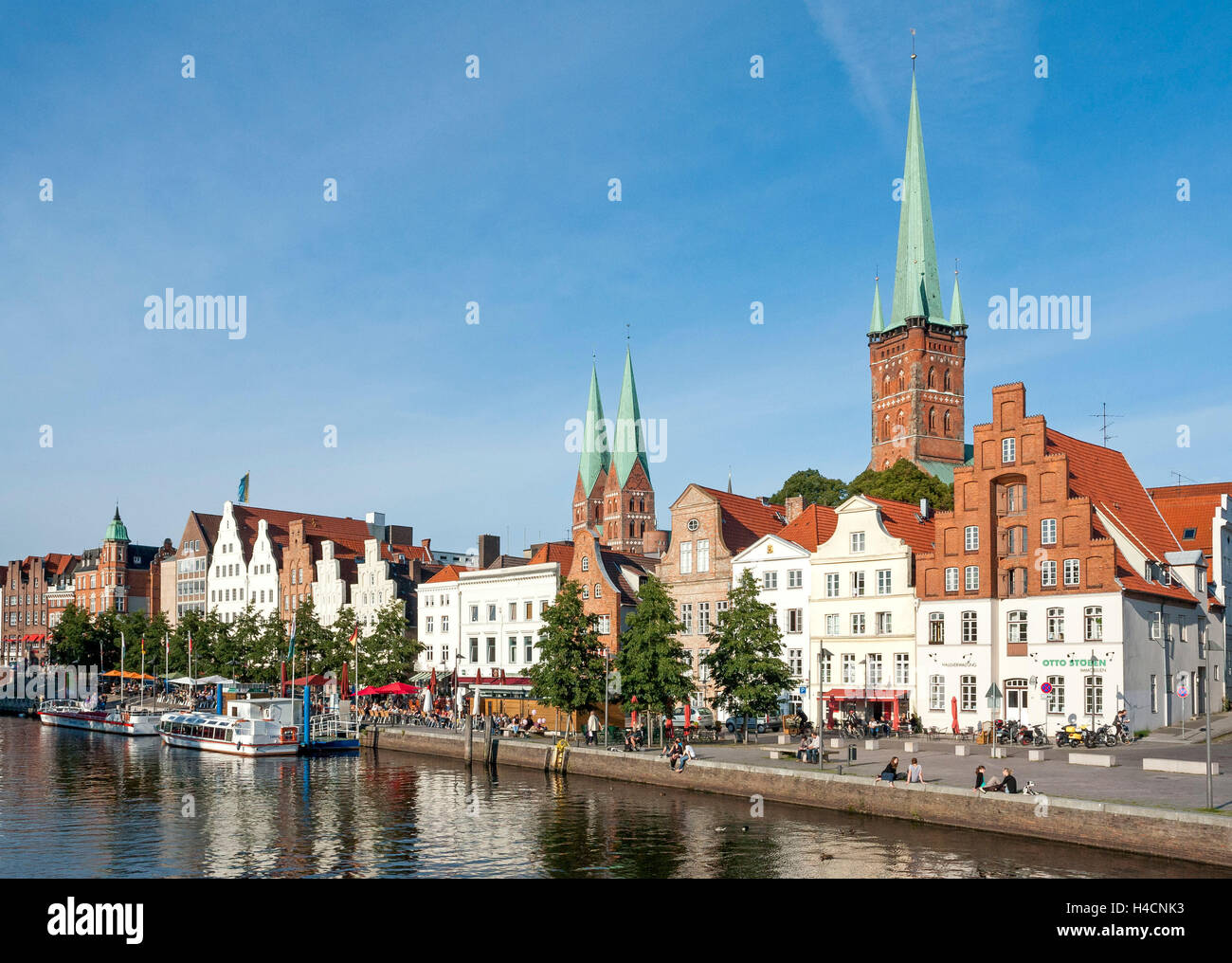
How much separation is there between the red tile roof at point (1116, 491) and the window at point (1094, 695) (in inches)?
338

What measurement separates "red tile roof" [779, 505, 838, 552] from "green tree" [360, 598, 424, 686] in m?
33.9

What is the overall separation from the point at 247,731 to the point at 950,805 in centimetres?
4930

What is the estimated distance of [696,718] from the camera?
74.6 meters

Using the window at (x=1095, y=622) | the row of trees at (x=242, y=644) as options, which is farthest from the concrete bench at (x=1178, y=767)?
the row of trees at (x=242, y=644)

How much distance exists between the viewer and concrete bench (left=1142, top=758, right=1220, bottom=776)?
44719 millimetres

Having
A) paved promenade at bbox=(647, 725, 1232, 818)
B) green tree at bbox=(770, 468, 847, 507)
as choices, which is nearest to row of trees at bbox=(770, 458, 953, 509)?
green tree at bbox=(770, 468, 847, 507)

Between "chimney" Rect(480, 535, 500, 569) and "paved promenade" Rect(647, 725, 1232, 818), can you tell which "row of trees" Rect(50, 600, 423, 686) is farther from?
"paved promenade" Rect(647, 725, 1232, 818)

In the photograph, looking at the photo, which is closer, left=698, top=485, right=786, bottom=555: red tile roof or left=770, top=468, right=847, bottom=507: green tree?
left=698, top=485, right=786, bottom=555: red tile roof

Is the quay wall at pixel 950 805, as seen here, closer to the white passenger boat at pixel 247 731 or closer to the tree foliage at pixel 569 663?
the tree foliage at pixel 569 663

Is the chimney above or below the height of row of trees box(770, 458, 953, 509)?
below

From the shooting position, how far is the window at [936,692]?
216ft
